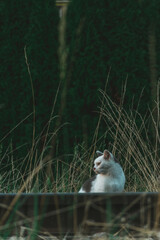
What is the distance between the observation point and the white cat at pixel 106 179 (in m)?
3.39

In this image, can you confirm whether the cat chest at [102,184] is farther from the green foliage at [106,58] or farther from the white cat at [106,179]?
the green foliage at [106,58]

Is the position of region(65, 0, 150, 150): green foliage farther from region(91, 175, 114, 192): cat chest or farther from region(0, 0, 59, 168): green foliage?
region(91, 175, 114, 192): cat chest

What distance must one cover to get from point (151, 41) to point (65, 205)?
1.01 m

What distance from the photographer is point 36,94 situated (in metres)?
6.10

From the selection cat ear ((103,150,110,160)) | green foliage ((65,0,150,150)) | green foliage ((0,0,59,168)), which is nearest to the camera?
cat ear ((103,150,110,160))

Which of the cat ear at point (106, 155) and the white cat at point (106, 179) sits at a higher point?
the cat ear at point (106, 155)

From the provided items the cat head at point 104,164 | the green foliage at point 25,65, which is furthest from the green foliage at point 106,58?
the cat head at point 104,164

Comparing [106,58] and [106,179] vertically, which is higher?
[106,58]

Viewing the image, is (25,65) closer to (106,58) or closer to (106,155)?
(106,58)

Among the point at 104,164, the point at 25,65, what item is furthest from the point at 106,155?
the point at 25,65

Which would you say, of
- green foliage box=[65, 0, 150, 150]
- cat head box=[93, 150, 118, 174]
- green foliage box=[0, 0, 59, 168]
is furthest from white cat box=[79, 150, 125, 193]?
green foliage box=[0, 0, 59, 168]

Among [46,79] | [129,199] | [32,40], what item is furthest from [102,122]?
[129,199]

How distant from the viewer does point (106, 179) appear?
3410 millimetres

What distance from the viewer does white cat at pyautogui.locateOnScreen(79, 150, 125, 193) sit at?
3.39 meters
